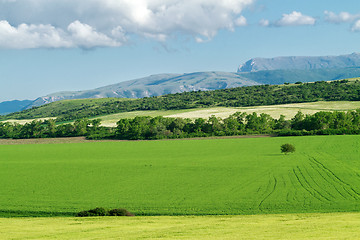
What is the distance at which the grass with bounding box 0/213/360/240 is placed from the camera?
20.7 metres

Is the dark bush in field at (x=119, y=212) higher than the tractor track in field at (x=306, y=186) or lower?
higher

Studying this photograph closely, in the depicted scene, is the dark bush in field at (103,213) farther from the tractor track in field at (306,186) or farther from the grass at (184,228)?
the tractor track in field at (306,186)

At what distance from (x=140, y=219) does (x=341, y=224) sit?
13.5m

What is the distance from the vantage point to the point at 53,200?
3831 cm

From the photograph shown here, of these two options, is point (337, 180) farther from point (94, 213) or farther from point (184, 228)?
point (94, 213)

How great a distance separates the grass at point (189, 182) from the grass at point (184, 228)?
13.9ft

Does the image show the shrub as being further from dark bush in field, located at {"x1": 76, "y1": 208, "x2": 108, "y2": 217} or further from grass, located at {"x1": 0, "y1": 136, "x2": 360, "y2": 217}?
grass, located at {"x1": 0, "y1": 136, "x2": 360, "y2": 217}

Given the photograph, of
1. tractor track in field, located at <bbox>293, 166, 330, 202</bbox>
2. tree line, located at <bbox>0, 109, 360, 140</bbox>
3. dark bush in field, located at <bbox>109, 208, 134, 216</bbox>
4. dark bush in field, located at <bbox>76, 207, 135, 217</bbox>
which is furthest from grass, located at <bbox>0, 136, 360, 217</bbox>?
tree line, located at <bbox>0, 109, 360, 140</bbox>

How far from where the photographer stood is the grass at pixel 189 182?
3447 cm

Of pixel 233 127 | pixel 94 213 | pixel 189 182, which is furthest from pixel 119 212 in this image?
pixel 233 127

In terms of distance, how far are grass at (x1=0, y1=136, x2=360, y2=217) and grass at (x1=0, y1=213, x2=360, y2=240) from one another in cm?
423

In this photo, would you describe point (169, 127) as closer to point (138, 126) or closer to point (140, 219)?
point (138, 126)

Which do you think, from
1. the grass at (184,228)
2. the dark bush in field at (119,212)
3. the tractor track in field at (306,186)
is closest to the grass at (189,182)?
the tractor track in field at (306,186)

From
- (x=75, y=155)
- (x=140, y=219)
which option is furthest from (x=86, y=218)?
(x=75, y=155)
